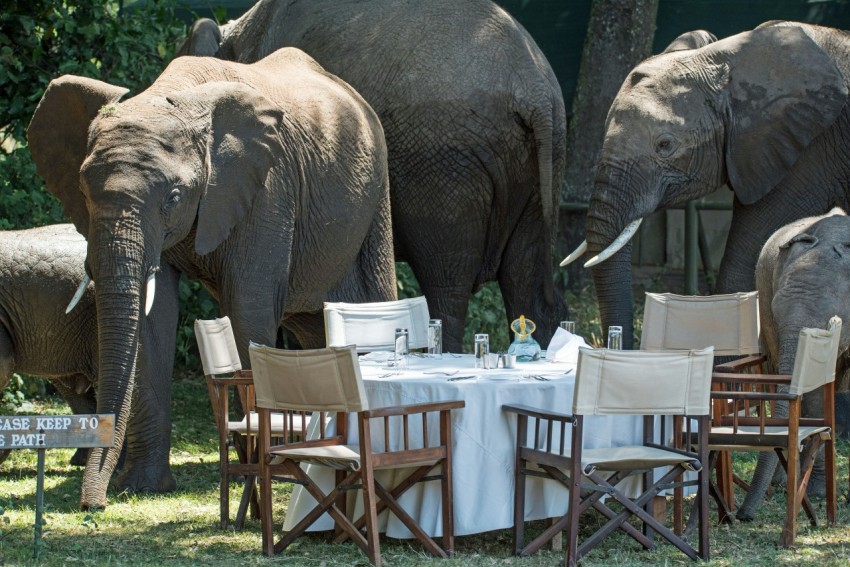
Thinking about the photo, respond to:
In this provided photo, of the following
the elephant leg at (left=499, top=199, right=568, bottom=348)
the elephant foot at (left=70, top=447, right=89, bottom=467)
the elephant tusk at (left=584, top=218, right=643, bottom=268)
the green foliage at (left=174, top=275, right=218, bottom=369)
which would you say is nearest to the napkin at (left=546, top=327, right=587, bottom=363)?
the elephant tusk at (left=584, top=218, right=643, bottom=268)

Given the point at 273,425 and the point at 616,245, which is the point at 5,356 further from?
the point at 616,245

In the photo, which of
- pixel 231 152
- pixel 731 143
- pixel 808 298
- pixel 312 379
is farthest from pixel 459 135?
pixel 312 379

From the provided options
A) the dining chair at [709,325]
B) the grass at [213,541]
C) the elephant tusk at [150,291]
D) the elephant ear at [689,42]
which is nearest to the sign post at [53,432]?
the grass at [213,541]

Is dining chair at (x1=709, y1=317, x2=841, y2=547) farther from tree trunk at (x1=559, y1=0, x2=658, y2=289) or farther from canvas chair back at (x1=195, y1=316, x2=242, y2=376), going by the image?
tree trunk at (x1=559, y1=0, x2=658, y2=289)

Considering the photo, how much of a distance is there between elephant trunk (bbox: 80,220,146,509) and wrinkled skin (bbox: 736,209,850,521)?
9.97 ft

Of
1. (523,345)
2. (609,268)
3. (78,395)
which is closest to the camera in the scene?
(523,345)

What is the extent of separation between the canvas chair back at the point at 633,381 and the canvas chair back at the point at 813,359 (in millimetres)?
705

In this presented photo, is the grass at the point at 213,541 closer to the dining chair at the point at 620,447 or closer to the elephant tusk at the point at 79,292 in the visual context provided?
the dining chair at the point at 620,447

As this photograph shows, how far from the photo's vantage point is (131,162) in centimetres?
741

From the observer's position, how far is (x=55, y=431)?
20.3 feet

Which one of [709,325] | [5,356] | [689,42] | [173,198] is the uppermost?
[689,42]

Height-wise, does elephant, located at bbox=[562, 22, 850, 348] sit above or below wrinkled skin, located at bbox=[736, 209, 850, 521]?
above

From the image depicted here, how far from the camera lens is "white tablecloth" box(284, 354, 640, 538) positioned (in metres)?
6.62

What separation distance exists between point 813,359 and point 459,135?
4245 mm
